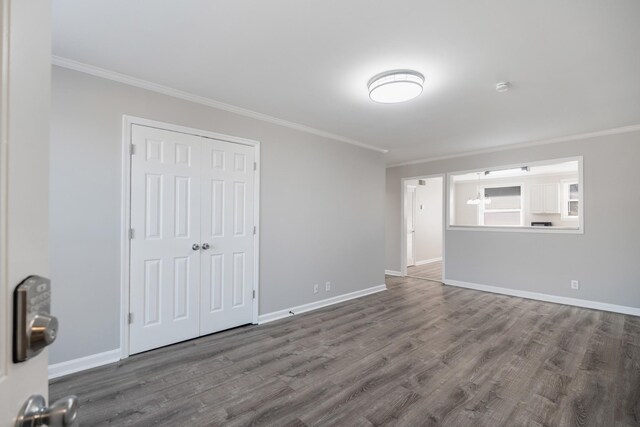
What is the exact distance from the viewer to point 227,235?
134 inches

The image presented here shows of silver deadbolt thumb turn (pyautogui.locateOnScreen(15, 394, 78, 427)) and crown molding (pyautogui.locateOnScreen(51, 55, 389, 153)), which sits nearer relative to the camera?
silver deadbolt thumb turn (pyautogui.locateOnScreen(15, 394, 78, 427))

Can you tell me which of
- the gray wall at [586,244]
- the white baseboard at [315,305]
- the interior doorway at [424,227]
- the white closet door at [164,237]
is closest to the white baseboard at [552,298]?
the gray wall at [586,244]

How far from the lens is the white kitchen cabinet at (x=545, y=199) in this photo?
7133 mm

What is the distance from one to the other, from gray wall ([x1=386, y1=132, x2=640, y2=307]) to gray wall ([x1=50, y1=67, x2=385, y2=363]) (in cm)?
191

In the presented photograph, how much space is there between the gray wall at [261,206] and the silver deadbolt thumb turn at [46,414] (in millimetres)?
2480

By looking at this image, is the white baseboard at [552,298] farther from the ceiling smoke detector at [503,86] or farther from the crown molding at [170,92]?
the crown molding at [170,92]

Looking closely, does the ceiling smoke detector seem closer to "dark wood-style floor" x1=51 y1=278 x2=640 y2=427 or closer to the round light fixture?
the round light fixture

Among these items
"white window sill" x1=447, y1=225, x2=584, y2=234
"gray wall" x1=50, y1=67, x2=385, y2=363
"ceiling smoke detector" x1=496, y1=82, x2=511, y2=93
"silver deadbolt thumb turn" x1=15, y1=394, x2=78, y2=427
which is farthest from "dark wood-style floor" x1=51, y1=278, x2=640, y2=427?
"ceiling smoke detector" x1=496, y1=82, x2=511, y2=93

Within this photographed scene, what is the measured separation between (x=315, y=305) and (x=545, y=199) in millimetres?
6653

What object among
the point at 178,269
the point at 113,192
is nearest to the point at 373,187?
the point at 178,269

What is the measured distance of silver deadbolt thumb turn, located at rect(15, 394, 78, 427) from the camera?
0.47 metres

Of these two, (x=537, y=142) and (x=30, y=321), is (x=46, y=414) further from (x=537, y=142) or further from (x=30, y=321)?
(x=537, y=142)

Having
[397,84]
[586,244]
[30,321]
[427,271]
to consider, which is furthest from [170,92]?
[427,271]

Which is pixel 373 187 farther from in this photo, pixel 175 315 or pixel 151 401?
pixel 151 401
